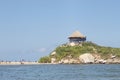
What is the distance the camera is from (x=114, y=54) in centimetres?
15462

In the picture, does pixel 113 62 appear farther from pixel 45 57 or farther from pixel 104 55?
pixel 45 57

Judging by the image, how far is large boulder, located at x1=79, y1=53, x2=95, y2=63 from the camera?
150m

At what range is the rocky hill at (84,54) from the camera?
151750mm

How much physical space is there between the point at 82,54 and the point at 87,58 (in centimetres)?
238

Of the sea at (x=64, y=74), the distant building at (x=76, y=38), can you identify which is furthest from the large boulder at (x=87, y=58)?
the sea at (x=64, y=74)

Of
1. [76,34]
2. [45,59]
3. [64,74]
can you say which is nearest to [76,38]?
[76,34]

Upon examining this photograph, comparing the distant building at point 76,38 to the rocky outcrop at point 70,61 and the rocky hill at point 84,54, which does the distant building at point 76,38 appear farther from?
the rocky outcrop at point 70,61

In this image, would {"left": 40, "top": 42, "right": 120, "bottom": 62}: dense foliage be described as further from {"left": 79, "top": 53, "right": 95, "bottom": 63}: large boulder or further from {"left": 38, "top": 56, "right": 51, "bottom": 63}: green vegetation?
{"left": 38, "top": 56, "right": 51, "bottom": 63}: green vegetation

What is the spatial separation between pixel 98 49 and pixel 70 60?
36.8 feet

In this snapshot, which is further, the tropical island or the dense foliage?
the dense foliage

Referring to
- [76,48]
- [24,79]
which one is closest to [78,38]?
[76,48]

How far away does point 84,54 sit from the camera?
151 m

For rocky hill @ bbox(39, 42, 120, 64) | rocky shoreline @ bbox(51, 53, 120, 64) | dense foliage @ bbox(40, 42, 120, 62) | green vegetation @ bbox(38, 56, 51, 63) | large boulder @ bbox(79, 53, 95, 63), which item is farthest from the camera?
green vegetation @ bbox(38, 56, 51, 63)

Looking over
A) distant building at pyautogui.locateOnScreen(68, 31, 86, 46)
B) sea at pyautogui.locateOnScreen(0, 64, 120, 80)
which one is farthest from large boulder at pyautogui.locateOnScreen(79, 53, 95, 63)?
sea at pyautogui.locateOnScreen(0, 64, 120, 80)
